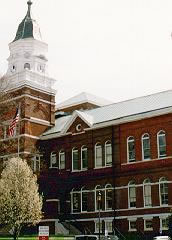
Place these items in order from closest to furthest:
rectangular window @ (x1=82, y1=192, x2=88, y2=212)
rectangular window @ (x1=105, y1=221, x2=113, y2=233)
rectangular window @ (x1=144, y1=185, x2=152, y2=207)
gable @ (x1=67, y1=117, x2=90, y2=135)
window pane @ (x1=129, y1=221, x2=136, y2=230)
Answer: rectangular window @ (x1=144, y1=185, x2=152, y2=207)
window pane @ (x1=129, y1=221, x2=136, y2=230)
rectangular window @ (x1=105, y1=221, x2=113, y2=233)
rectangular window @ (x1=82, y1=192, x2=88, y2=212)
gable @ (x1=67, y1=117, x2=90, y2=135)

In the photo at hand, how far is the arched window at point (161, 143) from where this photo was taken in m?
46.8

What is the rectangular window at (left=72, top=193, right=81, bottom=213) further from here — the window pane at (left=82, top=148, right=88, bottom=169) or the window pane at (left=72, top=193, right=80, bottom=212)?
the window pane at (left=82, top=148, right=88, bottom=169)

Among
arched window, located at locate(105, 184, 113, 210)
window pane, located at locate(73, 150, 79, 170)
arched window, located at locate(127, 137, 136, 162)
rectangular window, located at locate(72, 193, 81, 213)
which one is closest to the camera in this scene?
arched window, located at locate(127, 137, 136, 162)

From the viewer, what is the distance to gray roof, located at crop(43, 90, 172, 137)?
4931 cm

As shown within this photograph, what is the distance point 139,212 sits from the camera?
46.9m

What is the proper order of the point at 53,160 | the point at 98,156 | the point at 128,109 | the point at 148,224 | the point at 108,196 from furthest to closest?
the point at 53,160 < the point at 128,109 < the point at 98,156 < the point at 108,196 < the point at 148,224

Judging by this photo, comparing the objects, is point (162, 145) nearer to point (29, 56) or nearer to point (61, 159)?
point (61, 159)

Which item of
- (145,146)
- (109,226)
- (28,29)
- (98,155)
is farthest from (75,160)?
(28,29)

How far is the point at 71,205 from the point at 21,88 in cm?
1552

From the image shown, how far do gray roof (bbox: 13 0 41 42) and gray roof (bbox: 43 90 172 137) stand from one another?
12.3 m

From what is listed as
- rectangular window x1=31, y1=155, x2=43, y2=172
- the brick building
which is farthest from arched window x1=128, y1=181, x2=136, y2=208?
rectangular window x1=31, y1=155, x2=43, y2=172

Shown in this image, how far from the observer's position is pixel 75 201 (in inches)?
2074

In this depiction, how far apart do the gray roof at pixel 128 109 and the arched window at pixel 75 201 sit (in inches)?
283

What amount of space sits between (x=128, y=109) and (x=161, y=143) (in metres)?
6.71
